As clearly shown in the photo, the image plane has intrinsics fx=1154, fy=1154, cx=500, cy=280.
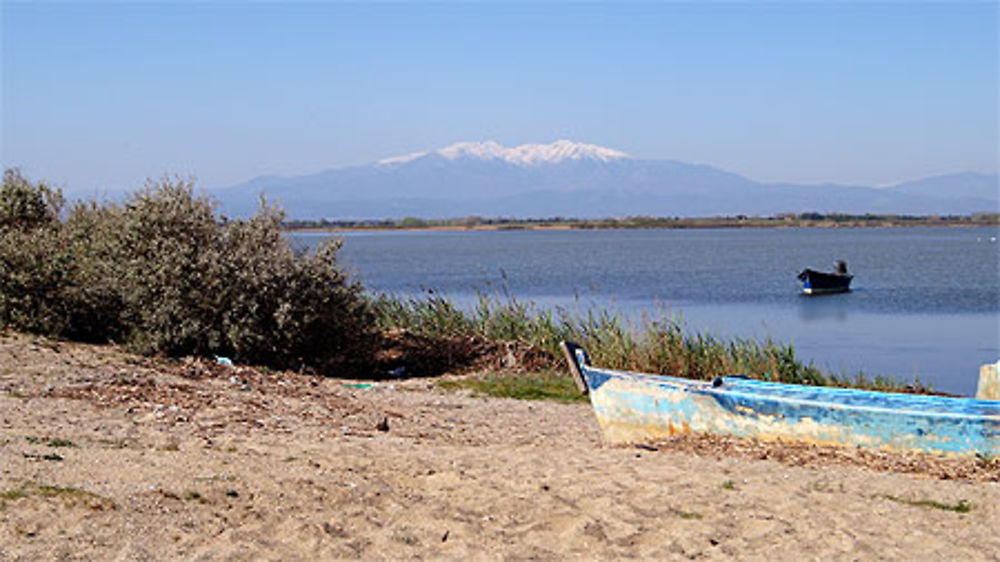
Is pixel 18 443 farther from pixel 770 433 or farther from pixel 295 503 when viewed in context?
pixel 770 433

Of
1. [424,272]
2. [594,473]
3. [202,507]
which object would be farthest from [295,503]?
[424,272]

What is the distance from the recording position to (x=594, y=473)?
368 inches

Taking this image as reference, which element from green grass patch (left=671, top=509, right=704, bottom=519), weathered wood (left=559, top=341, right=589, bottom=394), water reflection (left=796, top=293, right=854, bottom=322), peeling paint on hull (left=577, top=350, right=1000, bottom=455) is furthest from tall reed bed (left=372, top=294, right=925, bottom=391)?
water reflection (left=796, top=293, right=854, bottom=322)

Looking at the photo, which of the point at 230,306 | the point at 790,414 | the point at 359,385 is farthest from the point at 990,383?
the point at 230,306

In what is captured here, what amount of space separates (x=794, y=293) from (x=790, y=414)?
36575 mm

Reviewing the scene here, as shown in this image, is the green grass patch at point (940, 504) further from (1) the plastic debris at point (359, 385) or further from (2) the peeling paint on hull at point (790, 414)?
(1) the plastic debris at point (359, 385)

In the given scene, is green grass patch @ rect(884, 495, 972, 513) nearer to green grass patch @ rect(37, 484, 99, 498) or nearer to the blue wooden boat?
the blue wooden boat

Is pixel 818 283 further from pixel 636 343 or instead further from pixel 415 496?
pixel 415 496

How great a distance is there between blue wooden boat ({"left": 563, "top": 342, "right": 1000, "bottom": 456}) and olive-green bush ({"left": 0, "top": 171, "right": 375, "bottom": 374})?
20.8 ft

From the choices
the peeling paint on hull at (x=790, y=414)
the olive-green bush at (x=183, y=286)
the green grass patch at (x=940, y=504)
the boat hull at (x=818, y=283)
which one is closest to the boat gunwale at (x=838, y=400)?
the peeling paint on hull at (x=790, y=414)

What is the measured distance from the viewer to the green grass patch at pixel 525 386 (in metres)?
16.8

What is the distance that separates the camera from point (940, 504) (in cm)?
876

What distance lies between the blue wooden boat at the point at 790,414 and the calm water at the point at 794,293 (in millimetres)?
7972

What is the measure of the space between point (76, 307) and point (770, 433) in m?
11.5
